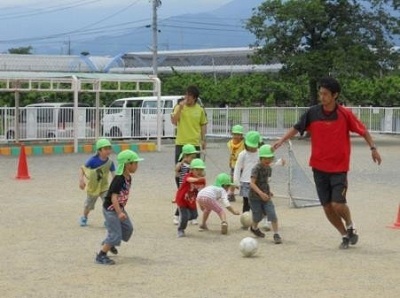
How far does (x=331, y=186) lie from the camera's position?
28.7 ft

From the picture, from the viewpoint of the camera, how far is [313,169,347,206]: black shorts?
8.66 metres

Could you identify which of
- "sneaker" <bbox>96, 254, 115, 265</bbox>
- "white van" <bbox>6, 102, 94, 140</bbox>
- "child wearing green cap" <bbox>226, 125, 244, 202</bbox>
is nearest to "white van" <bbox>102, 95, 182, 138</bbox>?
"white van" <bbox>6, 102, 94, 140</bbox>

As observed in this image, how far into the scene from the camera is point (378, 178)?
1731cm

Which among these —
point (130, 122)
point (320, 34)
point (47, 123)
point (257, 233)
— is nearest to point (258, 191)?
point (257, 233)

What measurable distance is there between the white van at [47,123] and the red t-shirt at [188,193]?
16575 mm

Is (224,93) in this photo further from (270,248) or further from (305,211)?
(270,248)

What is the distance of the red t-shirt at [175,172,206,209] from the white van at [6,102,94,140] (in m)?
16.6

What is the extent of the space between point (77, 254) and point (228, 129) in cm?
2557

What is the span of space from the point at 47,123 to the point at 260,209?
17632mm

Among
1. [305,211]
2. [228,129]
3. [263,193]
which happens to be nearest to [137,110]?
[228,129]

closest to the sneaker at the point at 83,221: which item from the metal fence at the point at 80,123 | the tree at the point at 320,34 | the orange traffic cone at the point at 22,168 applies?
the orange traffic cone at the point at 22,168

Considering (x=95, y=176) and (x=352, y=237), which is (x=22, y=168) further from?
(x=352, y=237)

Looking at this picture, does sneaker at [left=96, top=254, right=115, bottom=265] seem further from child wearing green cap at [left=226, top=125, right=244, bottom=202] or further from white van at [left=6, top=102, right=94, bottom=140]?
white van at [left=6, top=102, right=94, bottom=140]

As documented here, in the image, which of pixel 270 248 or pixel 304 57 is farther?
pixel 304 57
